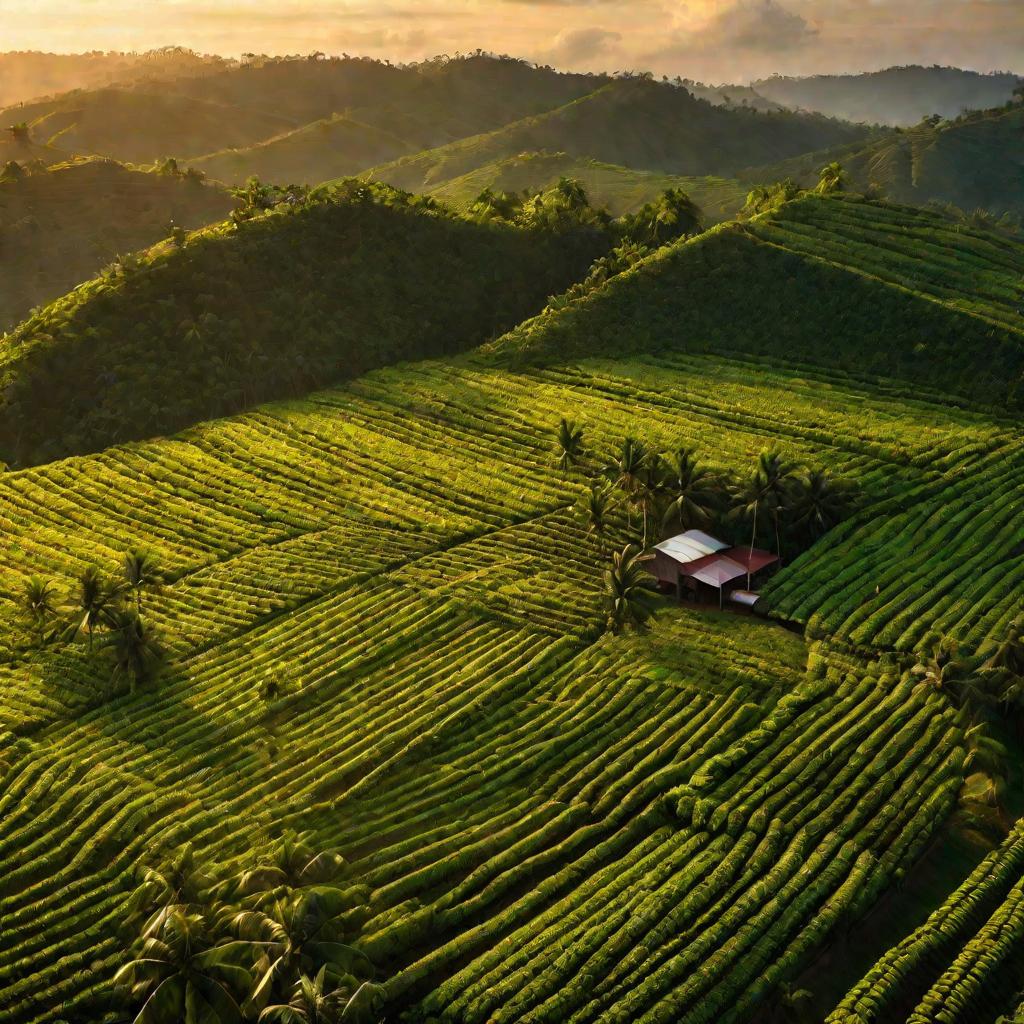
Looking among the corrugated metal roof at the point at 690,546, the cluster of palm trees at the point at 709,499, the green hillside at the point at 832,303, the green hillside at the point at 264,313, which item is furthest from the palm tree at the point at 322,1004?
the green hillside at the point at 832,303

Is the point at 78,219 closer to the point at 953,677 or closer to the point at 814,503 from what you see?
the point at 814,503

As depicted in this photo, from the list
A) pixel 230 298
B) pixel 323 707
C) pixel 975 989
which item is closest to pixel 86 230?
pixel 230 298

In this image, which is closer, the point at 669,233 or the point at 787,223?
the point at 787,223

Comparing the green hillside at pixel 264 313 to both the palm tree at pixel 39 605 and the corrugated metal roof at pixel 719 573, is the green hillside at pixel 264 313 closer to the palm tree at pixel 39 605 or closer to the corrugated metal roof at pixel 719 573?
the palm tree at pixel 39 605

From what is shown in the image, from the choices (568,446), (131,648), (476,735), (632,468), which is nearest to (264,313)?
(568,446)

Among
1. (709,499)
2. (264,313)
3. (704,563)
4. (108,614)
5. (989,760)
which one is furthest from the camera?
(264,313)

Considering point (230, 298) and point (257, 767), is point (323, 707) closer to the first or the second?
point (257, 767)
